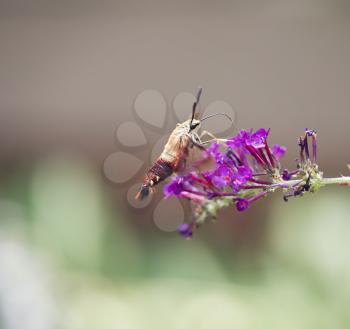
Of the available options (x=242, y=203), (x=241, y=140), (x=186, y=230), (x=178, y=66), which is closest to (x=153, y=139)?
(x=178, y=66)

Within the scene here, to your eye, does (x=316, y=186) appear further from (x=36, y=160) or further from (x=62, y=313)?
(x=36, y=160)

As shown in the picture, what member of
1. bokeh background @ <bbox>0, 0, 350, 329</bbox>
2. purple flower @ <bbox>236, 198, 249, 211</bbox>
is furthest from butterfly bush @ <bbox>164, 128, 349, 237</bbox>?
bokeh background @ <bbox>0, 0, 350, 329</bbox>

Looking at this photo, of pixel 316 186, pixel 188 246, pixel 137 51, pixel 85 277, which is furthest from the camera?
pixel 137 51

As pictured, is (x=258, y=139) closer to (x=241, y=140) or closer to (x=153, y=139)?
(x=241, y=140)

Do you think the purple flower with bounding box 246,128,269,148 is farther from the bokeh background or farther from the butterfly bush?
the bokeh background

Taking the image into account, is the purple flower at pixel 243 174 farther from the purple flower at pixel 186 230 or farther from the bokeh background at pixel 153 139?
the bokeh background at pixel 153 139

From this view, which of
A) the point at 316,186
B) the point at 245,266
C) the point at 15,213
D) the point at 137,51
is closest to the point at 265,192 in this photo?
the point at 316,186
